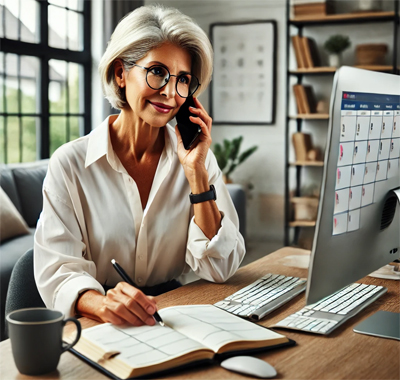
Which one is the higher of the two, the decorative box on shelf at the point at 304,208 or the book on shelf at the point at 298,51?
the book on shelf at the point at 298,51

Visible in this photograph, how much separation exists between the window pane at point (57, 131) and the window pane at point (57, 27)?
60cm

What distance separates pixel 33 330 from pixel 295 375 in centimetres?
42

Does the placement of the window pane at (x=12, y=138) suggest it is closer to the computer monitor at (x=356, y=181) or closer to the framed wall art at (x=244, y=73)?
the framed wall art at (x=244, y=73)

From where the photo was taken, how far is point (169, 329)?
987 millimetres

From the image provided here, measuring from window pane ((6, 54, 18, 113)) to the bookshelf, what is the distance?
2.25 m

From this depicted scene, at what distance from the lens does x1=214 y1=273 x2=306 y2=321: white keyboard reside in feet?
3.78

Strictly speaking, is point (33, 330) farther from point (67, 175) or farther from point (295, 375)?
point (67, 175)

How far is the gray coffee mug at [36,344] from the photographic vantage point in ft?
2.72

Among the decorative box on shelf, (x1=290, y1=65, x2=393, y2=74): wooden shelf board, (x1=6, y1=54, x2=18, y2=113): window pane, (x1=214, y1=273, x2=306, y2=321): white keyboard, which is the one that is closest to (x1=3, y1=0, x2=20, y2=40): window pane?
(x1=6, y1=54, x2=18, y2=113): window pane

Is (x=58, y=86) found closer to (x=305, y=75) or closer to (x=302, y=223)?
(x=305, y=75)

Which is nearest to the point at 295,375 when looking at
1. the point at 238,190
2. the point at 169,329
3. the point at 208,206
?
the point at 169,329

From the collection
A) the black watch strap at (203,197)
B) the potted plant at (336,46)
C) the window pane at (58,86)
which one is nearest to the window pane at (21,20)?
the window pane at (58,86)

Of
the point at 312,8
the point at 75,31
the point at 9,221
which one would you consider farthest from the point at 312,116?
the point at 9,221

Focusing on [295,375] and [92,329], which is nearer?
[295,375]
